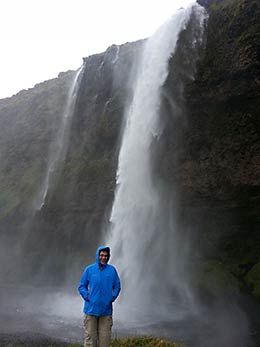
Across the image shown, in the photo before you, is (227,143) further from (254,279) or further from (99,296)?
(99,296)

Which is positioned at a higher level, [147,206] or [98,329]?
[147,206]

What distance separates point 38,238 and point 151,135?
475 inches

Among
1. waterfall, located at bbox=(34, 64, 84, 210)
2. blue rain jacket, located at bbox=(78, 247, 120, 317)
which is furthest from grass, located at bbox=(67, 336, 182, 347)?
waterfall, located at bbox=(34, 64, 84, 210)

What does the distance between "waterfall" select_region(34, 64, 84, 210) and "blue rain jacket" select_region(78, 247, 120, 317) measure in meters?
24.6

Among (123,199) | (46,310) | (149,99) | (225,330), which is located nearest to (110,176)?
(123,199)

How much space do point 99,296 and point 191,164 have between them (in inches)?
639

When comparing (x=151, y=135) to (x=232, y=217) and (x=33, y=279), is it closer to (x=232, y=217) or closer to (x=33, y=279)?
(x=232, y=217)

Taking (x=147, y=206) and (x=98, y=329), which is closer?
(x=98, y=329)

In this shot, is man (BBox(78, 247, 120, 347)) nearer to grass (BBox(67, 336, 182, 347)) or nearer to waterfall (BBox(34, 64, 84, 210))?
grass (BBox(67, 336, 182, 347))

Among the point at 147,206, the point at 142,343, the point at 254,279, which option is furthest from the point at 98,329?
the point at 147,206

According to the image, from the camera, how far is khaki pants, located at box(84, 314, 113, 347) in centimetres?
679

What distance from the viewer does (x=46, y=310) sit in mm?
17359

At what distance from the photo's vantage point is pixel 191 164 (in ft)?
72.8

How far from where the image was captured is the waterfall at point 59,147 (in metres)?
31.7
